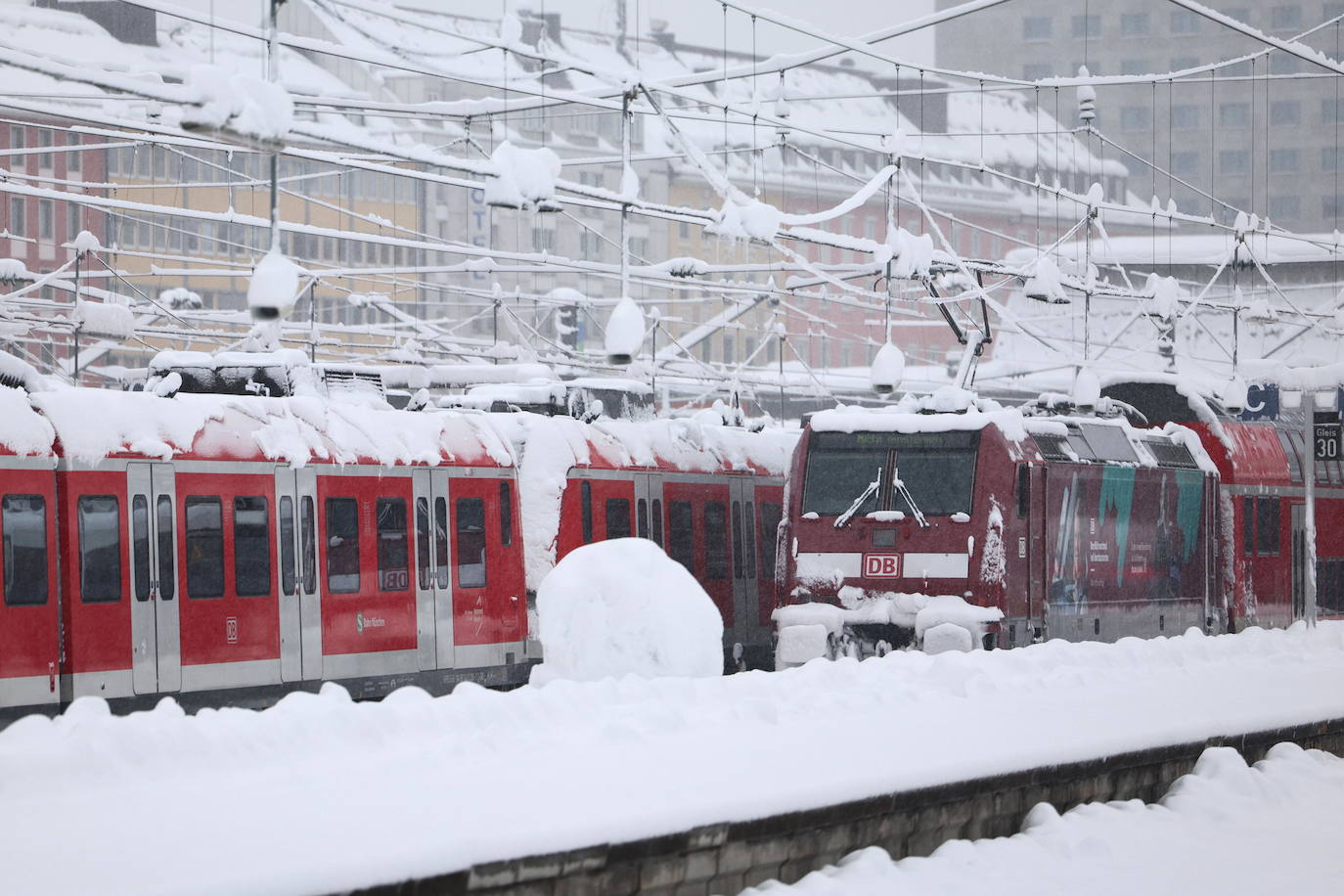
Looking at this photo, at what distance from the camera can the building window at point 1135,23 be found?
385ft

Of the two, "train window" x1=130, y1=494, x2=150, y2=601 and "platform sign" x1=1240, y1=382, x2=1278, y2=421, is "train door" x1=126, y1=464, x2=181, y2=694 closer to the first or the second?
"train window" x1=130, y1=494, x2=150, y2=601

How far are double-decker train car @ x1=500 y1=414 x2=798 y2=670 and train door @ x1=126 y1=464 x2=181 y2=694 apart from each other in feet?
17.4

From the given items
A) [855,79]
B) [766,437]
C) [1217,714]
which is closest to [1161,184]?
[855,79]

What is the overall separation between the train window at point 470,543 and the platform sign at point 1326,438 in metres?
Result: 10.1

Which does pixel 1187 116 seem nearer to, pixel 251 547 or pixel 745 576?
pixel 745 576

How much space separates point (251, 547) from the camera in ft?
58.1

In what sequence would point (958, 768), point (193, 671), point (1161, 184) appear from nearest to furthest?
1. point (958, 768)
2. point (193, 671)
3. point (1161, 184)

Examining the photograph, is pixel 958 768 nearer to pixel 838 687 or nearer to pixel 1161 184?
pixel 838 687

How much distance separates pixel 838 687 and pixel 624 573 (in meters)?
1.97

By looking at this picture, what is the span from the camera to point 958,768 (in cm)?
1185

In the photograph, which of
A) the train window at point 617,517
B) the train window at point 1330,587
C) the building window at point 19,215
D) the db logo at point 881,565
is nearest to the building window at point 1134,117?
the building window at point 19,215

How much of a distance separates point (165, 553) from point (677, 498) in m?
8.53

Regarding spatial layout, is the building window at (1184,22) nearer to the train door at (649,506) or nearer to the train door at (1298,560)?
the train door at (1298,560)

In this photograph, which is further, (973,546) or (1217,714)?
(973,546)
